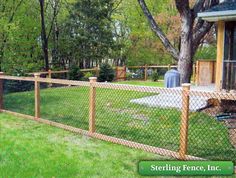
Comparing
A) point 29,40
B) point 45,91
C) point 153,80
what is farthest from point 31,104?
point 153,80

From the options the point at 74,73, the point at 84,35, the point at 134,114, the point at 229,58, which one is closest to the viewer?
the point at 134,114

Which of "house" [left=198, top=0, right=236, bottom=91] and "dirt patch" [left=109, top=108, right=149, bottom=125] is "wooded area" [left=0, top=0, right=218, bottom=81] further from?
"dirt patch" [left=109, top=108, right=149, bottom=125]

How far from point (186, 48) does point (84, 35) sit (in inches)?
350

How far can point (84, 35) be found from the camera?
18.8 m

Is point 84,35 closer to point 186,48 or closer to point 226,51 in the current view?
point 186,48

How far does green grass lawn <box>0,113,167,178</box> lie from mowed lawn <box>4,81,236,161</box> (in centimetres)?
65

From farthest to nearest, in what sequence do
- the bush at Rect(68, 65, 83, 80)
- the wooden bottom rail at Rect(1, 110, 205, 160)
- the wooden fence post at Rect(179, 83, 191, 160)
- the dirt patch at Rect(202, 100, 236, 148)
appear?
the bush at Rect(68, 65, 83, 80)
the dirt patch at Rect(202, 100, 236, 148)
the wooden bottom rail at Rect(1, 110, 205, 160)
the wooden fence post at Rect(179, 83, 191, 160)

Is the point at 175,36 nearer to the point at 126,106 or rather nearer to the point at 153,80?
the point at 153,80

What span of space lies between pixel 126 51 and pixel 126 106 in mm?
14674

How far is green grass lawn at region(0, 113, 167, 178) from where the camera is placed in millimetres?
4137

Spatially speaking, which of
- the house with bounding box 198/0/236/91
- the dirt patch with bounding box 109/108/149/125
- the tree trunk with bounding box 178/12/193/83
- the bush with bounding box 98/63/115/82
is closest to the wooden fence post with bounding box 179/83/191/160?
the dirt patch with bounding box 109/108/149/125

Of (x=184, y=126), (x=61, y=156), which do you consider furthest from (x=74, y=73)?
(x=184, y=126)

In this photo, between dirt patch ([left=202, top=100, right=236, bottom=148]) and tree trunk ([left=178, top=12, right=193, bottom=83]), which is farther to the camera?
tree trunk ([left=178, top=12, right=193, bottom=83])

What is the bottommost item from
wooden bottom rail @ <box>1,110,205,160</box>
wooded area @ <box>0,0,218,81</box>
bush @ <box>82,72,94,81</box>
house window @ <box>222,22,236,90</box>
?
wooden bottom rail @ <box>1,110,205,160</box>
